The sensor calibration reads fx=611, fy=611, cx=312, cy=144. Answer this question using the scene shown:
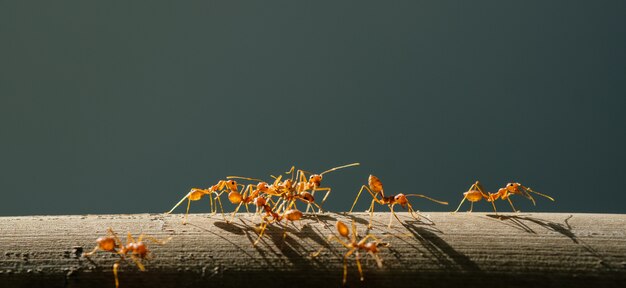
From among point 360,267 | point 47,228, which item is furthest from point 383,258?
point 47,228

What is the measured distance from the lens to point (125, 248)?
452 millimetres

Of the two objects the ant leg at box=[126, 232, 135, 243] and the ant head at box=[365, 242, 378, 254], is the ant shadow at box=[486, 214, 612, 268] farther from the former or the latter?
the ant leg at box=[126, 232, 135, 243]

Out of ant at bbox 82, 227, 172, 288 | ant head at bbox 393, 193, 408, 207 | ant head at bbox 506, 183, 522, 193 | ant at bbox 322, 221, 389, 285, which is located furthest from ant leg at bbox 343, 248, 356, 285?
ant head at bbox 506, 183, 522, 193

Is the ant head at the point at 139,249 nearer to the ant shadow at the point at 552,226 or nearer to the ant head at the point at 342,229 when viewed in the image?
the ant head at the point at 342,229

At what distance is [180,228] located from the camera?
19.2 inches

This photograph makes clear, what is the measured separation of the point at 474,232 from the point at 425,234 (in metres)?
0.04

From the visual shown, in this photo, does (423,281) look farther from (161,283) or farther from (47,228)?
(47,228)

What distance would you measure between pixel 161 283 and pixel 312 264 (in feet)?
0.35

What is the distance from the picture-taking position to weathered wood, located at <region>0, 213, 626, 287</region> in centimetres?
43

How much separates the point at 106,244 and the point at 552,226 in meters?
0.35

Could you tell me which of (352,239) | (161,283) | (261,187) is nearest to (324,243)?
(352,239)

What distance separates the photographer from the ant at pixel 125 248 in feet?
1.44

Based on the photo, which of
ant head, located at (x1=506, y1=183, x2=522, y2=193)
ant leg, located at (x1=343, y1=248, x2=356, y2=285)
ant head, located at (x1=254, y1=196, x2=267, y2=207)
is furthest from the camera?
ant head, located at (x1=506, y1=183, x2=522, y2=193)

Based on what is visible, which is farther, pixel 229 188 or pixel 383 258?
pixel 229 188
